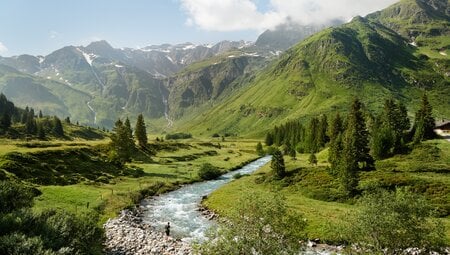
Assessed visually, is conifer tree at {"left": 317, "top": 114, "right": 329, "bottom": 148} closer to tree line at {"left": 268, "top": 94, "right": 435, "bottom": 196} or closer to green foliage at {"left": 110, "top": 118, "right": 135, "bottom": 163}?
tree line at {"left": 268, "top": 94, "right": 435, "bottom": 196}

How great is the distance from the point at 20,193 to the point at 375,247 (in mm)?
43824

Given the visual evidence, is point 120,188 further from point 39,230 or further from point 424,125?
point 424,125

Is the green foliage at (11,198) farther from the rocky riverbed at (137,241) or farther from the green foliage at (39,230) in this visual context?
the rocky riverbed at (137,241)

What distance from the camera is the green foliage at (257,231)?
3234 centimetres

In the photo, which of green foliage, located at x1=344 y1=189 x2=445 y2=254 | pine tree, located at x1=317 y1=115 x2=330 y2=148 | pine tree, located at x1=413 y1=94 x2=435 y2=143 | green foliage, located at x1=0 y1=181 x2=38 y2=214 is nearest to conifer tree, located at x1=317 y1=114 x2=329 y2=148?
pine tree, located at x1=317 y1=115 x2=330 y2=148

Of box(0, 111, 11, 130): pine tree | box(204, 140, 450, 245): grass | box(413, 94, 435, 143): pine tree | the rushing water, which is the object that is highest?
box(413, 94, 435, 143): pine tree

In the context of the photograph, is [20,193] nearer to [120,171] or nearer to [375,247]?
[375,247]

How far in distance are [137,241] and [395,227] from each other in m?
35.5

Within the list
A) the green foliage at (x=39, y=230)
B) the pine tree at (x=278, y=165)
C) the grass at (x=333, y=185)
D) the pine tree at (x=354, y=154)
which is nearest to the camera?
the green foliage at (x=39, y=230)

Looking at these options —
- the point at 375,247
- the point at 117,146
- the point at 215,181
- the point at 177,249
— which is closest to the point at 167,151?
the point at 117,146

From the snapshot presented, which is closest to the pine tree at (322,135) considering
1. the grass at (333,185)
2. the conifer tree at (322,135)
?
the conifer tree at (322,135)

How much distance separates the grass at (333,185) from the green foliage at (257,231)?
26.4 m

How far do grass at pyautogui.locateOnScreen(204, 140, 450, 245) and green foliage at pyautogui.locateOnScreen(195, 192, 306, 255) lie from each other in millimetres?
26397

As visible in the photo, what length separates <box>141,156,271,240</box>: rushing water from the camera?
64.2 m
